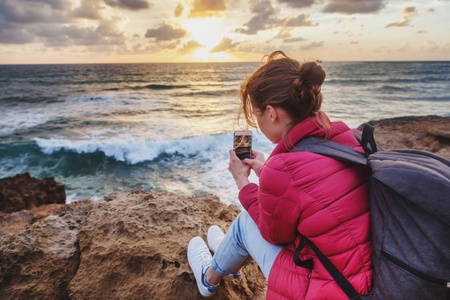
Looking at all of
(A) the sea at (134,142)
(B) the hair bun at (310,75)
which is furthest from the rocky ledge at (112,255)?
(A) the sea at (134,142)

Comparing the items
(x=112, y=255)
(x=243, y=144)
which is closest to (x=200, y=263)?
(x=112, y=255)

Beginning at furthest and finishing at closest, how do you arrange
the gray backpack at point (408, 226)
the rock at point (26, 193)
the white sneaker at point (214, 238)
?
the rock at point (26, 193) → the white sneaker at point (214, 238) → the gray backpack at point (408, 226)

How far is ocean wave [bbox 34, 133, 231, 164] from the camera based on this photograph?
10.2 meters

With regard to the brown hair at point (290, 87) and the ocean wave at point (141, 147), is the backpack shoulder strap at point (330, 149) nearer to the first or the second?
the brown hair at point (290, 87)

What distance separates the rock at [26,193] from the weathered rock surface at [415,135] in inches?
314

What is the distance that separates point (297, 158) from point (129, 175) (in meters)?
8.18

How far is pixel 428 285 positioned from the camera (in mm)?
1090

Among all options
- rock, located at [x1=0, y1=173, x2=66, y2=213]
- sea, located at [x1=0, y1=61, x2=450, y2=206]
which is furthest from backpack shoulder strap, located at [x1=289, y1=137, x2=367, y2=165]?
rock, located at [x1=0, y1=173, x2=66, y2=213]

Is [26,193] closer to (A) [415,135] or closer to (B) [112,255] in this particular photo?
(B) [112,255]

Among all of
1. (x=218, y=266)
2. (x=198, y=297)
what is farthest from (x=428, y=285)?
(x=198, y=297)

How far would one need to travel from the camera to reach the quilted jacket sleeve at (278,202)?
1.37m

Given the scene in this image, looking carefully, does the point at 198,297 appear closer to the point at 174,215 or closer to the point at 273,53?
the point at 174,215

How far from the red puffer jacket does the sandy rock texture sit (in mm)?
1257

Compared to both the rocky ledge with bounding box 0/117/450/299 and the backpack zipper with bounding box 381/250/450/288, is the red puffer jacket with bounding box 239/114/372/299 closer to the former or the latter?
the backpack zipper with bounding box 381/250/450/288
